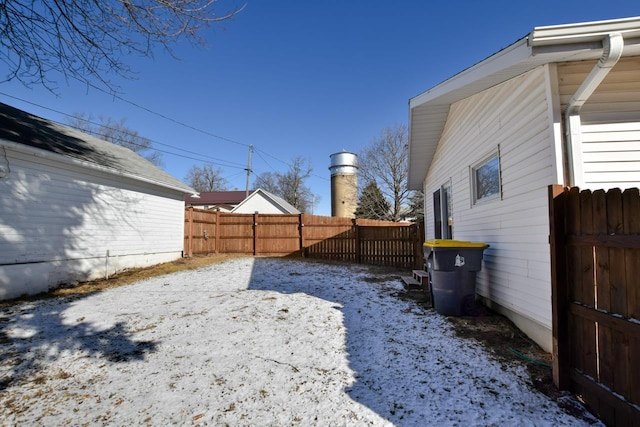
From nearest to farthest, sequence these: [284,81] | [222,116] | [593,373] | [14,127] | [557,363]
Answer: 1. [593,373]
2. [557,363]
3. [14,127]
4. [284,81]
5. [222,116]

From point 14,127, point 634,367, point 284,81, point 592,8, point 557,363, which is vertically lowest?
point 557,363

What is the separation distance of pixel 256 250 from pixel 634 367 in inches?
465

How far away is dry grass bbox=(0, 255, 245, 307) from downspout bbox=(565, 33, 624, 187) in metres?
8.50

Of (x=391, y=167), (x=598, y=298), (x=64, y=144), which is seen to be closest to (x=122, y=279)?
(x=64, y=144)

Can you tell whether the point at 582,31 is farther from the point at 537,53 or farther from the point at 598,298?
the point at 598,298

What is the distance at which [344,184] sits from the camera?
27.1 metres

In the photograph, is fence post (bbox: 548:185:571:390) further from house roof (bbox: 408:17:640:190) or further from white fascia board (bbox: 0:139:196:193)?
white fascia board (bbox: 0:139:196:193)

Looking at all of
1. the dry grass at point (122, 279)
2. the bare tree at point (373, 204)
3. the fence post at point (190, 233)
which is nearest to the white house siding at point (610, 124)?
the dry grass at point (122, 279)

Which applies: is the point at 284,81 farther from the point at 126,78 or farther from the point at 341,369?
the point at 341,369

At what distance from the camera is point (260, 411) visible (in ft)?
7.22

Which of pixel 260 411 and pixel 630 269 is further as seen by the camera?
pixel 260 411

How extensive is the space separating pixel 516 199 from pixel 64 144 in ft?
33.3

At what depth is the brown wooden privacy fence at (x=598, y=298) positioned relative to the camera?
70.3 inches

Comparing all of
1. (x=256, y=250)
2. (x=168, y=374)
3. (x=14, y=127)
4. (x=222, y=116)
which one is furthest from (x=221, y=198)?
(x=168, y=374)
